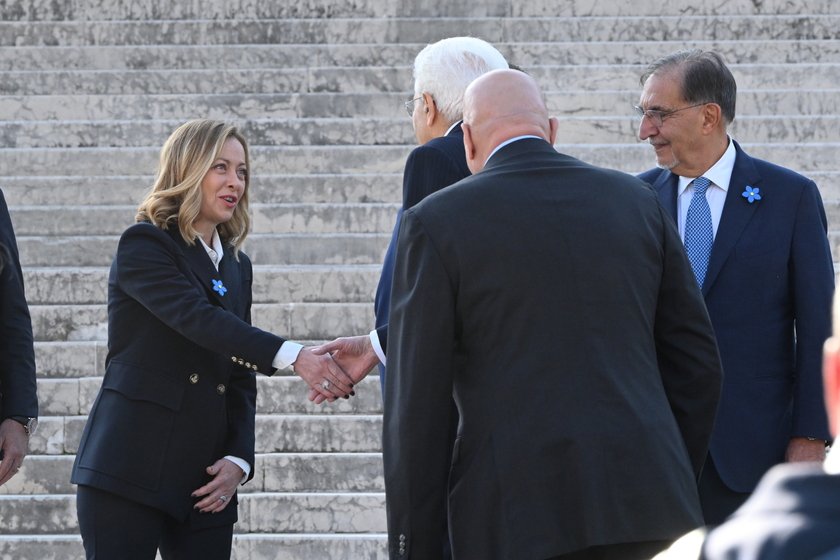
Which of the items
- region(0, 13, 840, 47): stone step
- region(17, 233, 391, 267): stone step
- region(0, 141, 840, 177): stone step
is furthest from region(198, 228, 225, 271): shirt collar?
region(0, 13, 840, 47): stone step

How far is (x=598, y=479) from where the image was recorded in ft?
6.73

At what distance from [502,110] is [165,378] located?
4.24 feet

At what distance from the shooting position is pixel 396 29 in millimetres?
7676

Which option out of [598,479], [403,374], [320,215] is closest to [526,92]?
[403,374]

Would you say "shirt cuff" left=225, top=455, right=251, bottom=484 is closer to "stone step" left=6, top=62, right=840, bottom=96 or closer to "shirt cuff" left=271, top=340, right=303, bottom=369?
"shirt cuff" left=271, top=340, right=303, bottom=369

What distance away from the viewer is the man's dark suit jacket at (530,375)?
2066 mm

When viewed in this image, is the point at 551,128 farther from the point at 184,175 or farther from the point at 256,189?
the point at 256,189

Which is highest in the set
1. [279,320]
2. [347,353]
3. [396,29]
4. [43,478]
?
[396,29]

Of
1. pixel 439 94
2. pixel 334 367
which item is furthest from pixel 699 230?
pixel 334 367

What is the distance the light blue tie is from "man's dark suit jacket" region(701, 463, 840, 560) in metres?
2.11

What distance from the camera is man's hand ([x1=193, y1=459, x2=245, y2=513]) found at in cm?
300

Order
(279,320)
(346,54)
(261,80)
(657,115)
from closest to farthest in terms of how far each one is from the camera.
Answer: (657,115) → (279,320) → (261,80) → (346,54)

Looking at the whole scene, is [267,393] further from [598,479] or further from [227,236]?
[598,479]

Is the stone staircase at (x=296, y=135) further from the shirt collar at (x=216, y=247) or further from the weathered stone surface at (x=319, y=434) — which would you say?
the shirt collar at (x=216, y=247)
